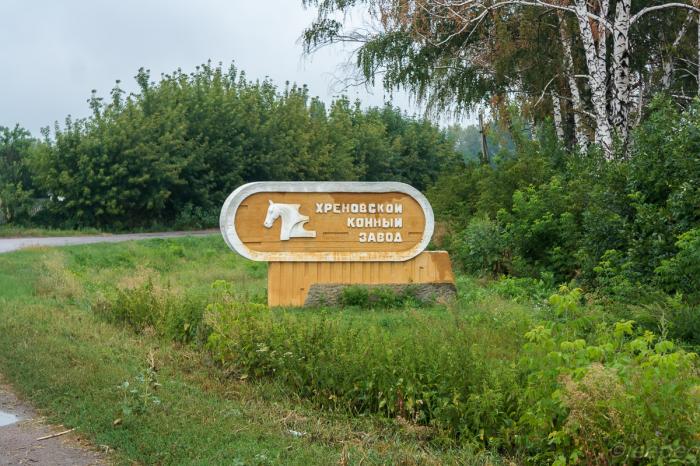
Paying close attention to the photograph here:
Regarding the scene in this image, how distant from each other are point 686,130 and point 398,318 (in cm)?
483

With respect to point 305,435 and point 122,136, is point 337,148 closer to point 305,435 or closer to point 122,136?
point 122,136

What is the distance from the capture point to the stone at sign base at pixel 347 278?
40.1 feet

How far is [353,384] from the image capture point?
6863 millimetres

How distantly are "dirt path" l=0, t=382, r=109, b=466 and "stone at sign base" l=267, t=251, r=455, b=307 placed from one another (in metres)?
5.45

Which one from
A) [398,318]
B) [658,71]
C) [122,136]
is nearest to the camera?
[398,318]

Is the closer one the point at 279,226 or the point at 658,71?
the point at 279,226

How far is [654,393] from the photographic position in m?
4.94

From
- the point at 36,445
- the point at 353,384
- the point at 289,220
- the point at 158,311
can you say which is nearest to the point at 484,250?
the point at 289,220

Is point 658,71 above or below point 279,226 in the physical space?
above

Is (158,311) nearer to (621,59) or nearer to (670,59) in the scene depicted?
(621,59)

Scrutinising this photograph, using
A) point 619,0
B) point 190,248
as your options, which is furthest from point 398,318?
point 190,248

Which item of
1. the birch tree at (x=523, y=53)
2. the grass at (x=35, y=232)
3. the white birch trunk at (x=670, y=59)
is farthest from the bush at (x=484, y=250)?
the grass at (x=35, y=232)

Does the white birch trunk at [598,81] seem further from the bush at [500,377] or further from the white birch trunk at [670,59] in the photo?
the bush at [500,377]

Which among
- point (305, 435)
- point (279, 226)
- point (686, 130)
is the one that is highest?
point (686, 130)
